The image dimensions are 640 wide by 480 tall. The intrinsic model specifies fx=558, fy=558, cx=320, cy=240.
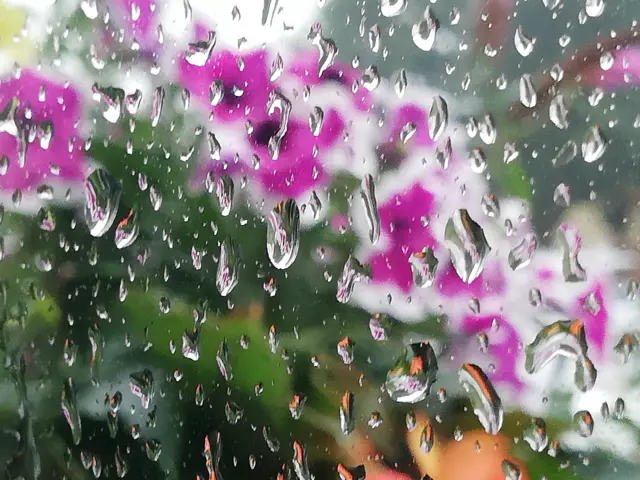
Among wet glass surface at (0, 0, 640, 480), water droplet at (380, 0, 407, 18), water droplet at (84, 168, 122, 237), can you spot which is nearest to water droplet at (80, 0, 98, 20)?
wet glass surface at (0, 0, 640, 480)

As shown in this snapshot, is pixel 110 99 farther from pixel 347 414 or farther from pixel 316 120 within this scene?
Result: pixel 347 414

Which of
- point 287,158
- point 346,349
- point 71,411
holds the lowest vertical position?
point 71,411

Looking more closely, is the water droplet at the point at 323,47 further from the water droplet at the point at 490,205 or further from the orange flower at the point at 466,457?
the orange flower at the point at 466,457

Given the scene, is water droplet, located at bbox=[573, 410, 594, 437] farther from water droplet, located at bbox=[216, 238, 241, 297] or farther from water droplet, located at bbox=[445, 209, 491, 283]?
water droplet, located at bbox=[216, 238, 241, 297]

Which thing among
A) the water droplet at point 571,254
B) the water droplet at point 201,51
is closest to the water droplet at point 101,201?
the water droplet at point 201,51

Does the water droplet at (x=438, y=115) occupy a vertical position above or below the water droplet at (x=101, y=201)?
above

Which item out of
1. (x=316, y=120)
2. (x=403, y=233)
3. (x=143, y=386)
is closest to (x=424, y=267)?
(x=403, y=233)
